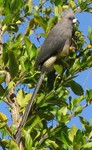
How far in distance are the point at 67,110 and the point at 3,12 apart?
0.65m

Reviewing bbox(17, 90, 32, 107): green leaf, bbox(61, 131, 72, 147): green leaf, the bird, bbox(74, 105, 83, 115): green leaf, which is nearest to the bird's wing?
the bird

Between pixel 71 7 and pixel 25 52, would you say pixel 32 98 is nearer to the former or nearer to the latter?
pixel 25 52

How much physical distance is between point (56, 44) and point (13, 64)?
60cm

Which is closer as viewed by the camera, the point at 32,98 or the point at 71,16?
the point at 32,98

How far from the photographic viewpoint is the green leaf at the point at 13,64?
1.97m

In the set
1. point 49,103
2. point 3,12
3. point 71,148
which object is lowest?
point 71,148

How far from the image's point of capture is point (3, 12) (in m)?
2.32

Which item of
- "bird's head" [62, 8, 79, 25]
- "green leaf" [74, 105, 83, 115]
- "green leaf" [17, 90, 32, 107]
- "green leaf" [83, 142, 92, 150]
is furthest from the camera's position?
"bird's head" [62, 8, 79, 25]

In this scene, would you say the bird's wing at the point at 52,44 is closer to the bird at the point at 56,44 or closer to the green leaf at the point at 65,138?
the bird at the point at 56,44

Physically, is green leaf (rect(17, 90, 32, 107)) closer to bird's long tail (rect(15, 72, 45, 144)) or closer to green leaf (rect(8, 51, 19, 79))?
bird's long tail (rect(15, 72, 45, 144))

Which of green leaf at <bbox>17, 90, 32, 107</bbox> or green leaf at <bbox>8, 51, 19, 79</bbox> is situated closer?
green leaf at <bbox>8, 51, 19, 79</bbox>

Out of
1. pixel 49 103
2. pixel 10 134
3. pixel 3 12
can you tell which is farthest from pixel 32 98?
pixel 3 12

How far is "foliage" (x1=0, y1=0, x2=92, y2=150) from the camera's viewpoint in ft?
6.48

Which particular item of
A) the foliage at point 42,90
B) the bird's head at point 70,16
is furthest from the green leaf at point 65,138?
the bird's head at point 70,16
